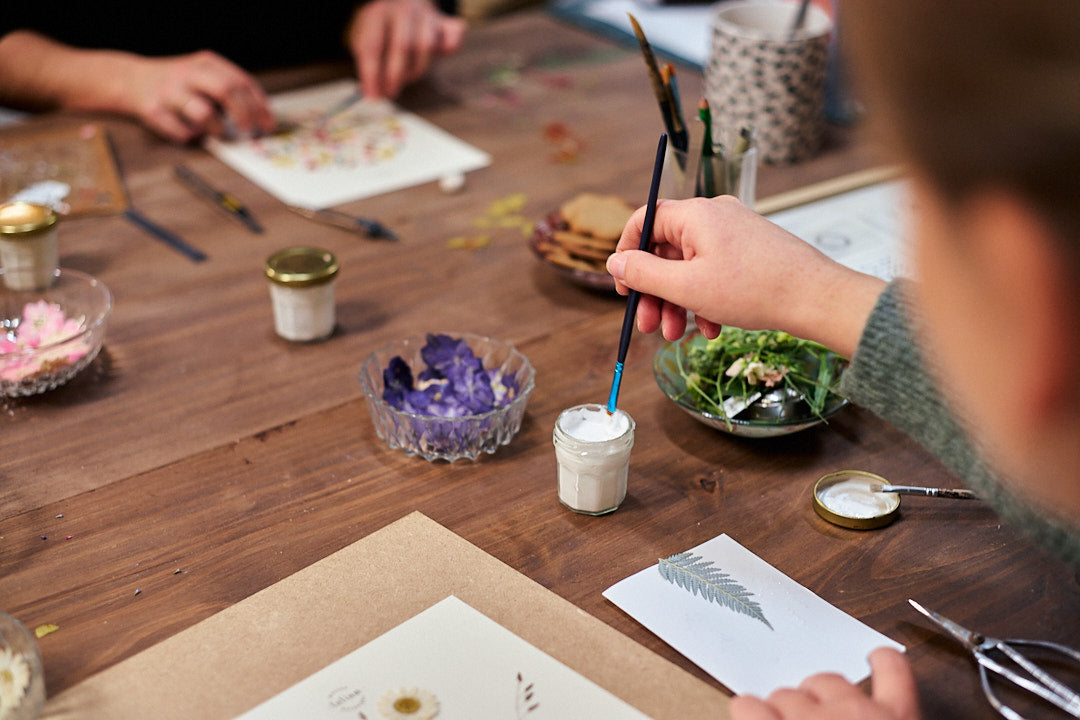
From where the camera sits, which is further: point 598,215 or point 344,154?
point 344,154

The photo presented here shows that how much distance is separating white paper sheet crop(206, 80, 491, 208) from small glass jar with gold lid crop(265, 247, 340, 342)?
37 centimetres

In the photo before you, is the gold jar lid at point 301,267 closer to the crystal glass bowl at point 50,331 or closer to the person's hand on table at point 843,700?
the crystal glass bowl at point 50,331

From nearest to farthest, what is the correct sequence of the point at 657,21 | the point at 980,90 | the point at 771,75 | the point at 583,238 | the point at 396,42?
the point at 980,90
the point at 583,238
the point at 771,75
the point at 396,42
the point at 657,21

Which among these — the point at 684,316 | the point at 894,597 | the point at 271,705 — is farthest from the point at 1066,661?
the point at 271,705

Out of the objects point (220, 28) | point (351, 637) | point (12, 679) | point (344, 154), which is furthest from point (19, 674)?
point (220, 28)

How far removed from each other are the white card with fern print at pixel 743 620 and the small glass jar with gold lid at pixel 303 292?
1.79 ft

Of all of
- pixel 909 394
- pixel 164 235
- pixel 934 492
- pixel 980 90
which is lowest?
pixel 164 235

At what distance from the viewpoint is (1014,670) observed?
30.8 inches

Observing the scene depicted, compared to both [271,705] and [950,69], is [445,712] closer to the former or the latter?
[271,705]

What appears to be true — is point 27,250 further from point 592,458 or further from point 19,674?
point 592,458

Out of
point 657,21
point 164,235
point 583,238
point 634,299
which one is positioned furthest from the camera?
point 657,21

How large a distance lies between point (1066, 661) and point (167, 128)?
155 cm

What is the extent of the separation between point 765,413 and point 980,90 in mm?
570

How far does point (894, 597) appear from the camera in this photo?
2.82 feet
